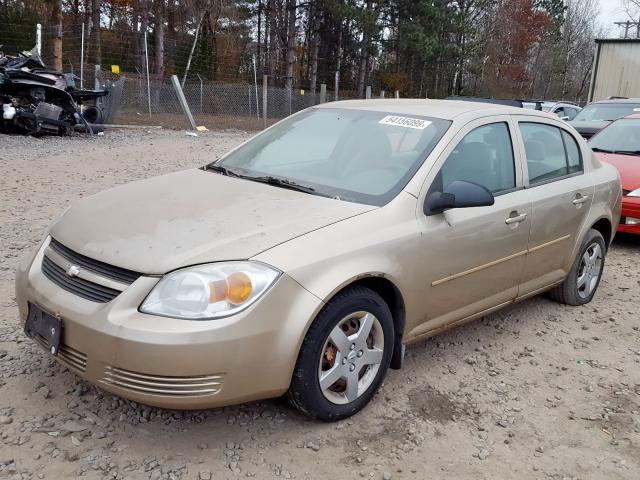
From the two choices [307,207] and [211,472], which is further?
[307,207]

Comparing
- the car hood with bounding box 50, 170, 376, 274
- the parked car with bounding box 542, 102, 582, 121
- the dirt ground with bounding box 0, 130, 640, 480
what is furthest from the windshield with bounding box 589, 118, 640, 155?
the parked car with bounding box 542, 102, 582, 121

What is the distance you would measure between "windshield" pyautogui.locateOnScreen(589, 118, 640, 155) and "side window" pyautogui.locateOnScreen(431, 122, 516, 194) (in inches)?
175

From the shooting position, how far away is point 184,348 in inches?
99.8

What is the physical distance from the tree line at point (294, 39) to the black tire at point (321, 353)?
18307mm

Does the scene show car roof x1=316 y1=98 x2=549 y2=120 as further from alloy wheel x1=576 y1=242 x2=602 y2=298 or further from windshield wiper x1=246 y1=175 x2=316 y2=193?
alloy wheel x1=576 y1=242 x2=602 y2=298

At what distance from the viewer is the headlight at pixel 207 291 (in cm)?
262

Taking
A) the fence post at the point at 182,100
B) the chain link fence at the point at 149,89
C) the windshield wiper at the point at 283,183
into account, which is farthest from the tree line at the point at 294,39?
the windshield wiper at the point at 283,183

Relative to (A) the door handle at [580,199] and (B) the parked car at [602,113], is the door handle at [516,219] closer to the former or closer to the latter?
(A) the door handle at [580,199]

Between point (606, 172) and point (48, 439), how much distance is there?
4.46 m

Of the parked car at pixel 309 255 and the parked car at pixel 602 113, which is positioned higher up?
the parked car at pixel 602 113

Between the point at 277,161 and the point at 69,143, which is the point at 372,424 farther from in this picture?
the point at 69,143

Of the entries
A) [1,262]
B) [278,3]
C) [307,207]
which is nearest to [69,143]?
[1,262]

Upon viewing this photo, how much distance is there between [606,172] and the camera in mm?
5105

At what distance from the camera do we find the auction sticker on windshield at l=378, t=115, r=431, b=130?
3.78 metres
